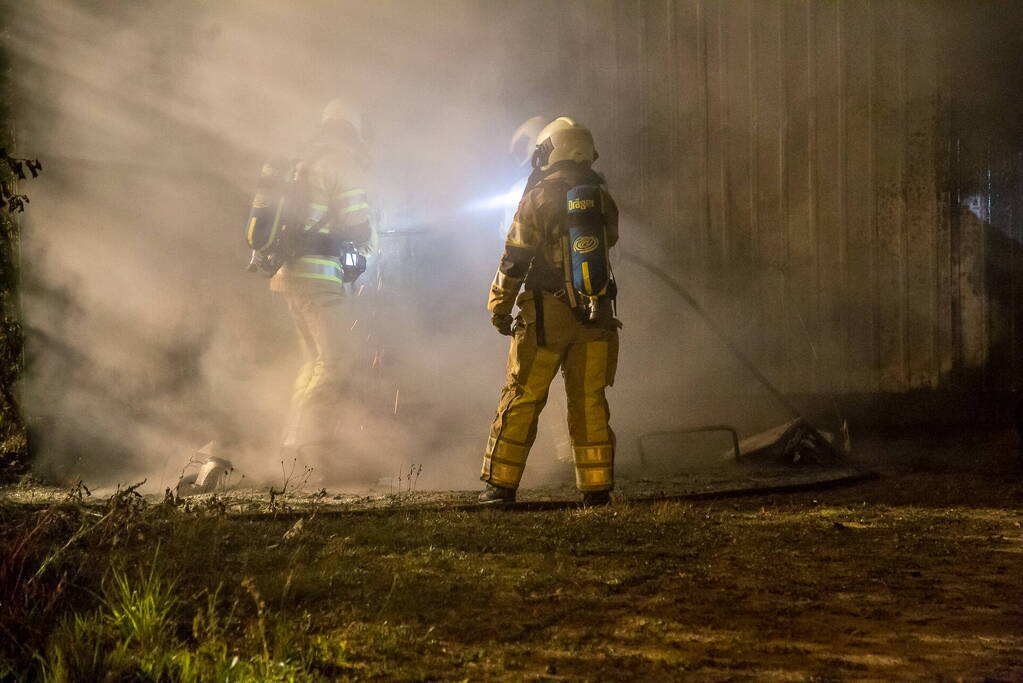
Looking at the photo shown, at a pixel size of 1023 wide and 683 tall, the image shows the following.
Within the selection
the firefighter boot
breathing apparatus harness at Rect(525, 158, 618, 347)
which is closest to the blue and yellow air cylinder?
breathing apparatus harness at Rect(525, 158, 618, 347)

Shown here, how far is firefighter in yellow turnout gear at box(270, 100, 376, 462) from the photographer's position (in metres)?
5.55

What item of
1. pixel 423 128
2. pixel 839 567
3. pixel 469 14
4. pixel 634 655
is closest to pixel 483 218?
pixel 423 128

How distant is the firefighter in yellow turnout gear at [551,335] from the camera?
161 inches

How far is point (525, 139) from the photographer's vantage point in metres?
5.87

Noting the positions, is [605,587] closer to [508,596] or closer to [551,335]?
[508,596]

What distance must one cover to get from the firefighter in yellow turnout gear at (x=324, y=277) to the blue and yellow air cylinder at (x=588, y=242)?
2235 mm

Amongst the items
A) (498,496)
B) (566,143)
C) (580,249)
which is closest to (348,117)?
(566,143)

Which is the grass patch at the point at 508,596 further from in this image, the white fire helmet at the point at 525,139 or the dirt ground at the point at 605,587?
the white fire helmet at the point at 525,139

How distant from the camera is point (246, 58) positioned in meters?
7.12

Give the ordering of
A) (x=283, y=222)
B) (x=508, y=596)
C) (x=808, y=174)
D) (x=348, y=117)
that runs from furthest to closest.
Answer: (x=808, y=174), (x=348, y=117), (x=283, y=222), (x=508, y=596)

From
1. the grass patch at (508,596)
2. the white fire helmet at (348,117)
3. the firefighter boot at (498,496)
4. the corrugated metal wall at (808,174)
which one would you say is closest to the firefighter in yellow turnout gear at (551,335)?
the firefighter boot at (498,496)

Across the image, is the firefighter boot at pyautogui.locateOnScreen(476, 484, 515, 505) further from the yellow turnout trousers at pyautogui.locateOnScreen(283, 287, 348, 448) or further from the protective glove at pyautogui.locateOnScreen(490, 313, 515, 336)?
the yellow turnout trousers at pyautogui.locateOnScreen(283, 287, 348, 448)

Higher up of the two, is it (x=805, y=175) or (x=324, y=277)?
(x=805, y=175)

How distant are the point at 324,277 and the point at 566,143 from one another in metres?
2.23
